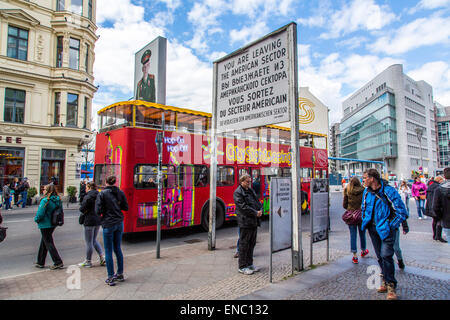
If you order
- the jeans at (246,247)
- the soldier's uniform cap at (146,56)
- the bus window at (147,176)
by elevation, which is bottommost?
the jeans at (246,247)

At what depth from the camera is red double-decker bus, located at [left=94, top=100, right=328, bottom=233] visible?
8.41 m

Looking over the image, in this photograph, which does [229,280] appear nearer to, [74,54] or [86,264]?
[86,264]

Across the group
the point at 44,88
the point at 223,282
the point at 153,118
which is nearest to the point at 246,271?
the point at 223,282

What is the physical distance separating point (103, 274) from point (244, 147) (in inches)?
280

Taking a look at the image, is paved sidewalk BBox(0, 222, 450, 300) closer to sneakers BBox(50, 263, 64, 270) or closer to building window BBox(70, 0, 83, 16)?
sneakers BBox(50, 263, 64, 270)

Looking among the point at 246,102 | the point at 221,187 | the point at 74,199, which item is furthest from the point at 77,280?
the point at 74,199

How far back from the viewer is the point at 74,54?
23.1m

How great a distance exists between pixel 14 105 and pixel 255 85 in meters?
21.2

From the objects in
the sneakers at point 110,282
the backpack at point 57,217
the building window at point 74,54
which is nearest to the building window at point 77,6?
the building window at point 74,54

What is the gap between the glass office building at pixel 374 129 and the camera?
245 feet

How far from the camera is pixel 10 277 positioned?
5.45 m

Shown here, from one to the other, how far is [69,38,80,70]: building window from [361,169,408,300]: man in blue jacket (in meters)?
24.6

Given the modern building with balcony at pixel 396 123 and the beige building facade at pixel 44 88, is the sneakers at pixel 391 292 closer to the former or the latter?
the beige building facade at pixel 44 88
